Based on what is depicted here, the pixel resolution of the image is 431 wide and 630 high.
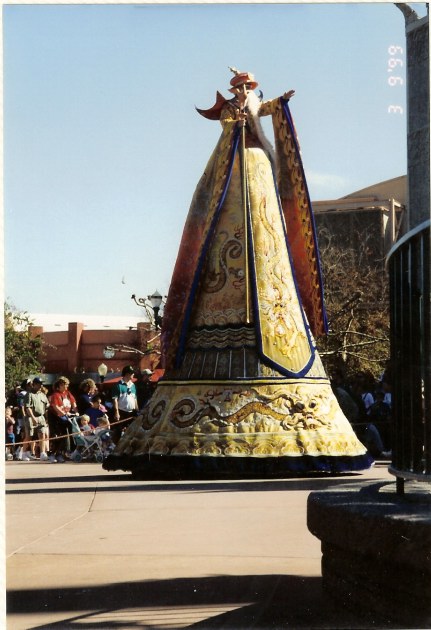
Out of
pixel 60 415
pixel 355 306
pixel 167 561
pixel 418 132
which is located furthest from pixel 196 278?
pixel 355 306

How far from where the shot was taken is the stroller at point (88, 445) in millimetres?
12996

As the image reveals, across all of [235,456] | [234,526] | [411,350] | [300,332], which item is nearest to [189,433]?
[235,456]

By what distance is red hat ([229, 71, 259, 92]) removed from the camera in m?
9.41

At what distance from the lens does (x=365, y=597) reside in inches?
134

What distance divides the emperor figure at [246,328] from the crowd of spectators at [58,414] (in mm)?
2153

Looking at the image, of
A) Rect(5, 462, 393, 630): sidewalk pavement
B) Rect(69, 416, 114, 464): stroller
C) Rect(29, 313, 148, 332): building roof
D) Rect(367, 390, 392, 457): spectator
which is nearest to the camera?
Rect(5, 462, 393, 630): sidewalk pavement

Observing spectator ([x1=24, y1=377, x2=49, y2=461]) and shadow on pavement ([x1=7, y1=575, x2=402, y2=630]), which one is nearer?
shadow on pavement ([x1=7, y1=575, x2=402, y2=630])

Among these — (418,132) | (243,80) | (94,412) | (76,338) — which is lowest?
(94,412)

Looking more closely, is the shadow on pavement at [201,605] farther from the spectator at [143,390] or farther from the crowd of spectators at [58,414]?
the spectator at [143,390]

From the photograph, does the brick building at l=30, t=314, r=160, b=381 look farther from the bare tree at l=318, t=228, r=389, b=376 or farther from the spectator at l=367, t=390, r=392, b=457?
the bare tree at l=318, t=228, r=389, b=376

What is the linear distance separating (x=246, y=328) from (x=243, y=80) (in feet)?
7.30

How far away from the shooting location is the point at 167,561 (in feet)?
15.4

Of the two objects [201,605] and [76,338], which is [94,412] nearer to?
[76,338]

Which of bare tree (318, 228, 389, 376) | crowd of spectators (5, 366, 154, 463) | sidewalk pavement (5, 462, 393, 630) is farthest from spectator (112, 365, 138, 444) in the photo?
sidewalk pavement (5, 462, 393, 630)
